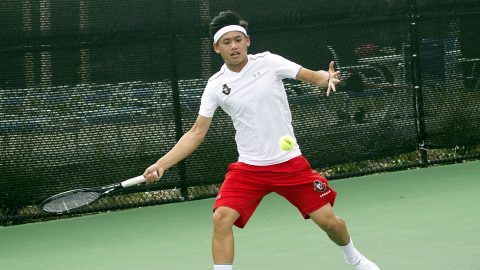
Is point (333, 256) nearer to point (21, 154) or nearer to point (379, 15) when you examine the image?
point (21, 154)

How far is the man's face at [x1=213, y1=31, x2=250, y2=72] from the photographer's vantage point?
5602 millimetres

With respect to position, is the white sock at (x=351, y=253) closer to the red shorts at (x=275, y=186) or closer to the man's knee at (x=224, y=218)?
the red shorts at (x=275, y=186)

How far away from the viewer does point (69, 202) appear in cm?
615

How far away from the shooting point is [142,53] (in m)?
9.12

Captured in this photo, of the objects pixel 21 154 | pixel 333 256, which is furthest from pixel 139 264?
pixel 21 154

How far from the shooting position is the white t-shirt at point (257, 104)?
18.4 feet

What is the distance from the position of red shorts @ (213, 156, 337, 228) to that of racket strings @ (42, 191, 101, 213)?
0.88 metres

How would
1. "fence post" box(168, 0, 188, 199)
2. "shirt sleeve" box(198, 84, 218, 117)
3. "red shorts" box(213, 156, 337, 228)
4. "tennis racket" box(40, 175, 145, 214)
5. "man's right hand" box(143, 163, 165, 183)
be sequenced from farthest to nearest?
1. "fence post" box(168, 0, 188, 199)
2. "tennis racket" box(40, 175, 145, 214)
3. "shirt sleeve" box(198, 84, 218, 117)
4. "red shorts" box(213, 156, 337, 228)
5. "man's right hand" box(143, 163, 165, 183)

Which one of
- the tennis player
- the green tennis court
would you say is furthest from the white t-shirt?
the green tennis court

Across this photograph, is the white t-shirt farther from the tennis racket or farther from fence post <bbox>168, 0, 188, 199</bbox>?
fence post <bbox>168, 0, 188, 199</bbox>

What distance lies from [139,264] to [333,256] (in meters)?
1.22

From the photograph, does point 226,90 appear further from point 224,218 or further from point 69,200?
point 69,200

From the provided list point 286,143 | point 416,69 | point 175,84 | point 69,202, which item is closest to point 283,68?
point 286,143

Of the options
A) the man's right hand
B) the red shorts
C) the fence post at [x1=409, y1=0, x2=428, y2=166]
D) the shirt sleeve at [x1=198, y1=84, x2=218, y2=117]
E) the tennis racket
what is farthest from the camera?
the fence post at [x1=409, y1=0, x2=428, y2=166]
